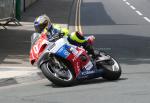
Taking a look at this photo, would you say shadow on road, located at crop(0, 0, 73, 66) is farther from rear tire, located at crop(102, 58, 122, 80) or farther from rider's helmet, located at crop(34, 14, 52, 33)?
rear tire, located at crop(102, 58, 122, 80)

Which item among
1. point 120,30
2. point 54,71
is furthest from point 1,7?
point 54,71

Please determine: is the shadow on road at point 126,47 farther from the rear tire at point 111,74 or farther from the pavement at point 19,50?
the rear tire at point 111,74

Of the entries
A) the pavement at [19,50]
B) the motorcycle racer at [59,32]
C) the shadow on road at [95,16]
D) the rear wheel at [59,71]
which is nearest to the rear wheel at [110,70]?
the motorcycle racer at [59,32]

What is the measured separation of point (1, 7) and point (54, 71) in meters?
15.3

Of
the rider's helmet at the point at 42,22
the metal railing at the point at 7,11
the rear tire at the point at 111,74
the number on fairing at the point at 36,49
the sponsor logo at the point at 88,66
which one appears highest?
the rider's helmet at the point at 42,22

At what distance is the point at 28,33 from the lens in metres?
23.8

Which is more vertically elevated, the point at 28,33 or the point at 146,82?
the point at 146,82

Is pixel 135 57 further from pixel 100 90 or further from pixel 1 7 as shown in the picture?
pixel 1 7

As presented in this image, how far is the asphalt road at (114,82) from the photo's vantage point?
1031 cm

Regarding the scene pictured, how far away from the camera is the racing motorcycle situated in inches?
468

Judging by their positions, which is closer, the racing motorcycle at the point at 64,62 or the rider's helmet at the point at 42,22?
the racing motorcycle at the point at 64,62

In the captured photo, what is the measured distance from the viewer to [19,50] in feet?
59.8

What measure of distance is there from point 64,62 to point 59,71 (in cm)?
25

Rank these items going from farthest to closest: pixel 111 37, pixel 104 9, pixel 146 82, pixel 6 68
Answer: pixel 104 9
pixel 111 37
pixel 6 68
pixel 146 82
